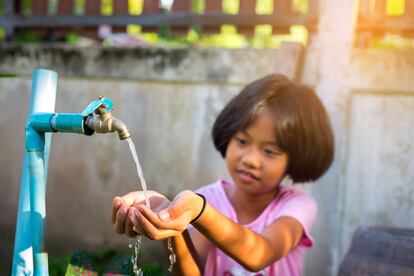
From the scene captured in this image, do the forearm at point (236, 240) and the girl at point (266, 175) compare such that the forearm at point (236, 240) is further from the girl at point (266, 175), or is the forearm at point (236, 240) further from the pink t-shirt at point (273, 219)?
the pink t-shirt at point (273, 219)

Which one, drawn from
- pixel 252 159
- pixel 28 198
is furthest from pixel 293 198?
pixel 28 198

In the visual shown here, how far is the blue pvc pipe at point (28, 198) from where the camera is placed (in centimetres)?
151

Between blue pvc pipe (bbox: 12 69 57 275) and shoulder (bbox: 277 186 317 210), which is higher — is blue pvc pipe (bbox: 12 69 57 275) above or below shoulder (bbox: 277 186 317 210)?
above

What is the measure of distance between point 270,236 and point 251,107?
48cm

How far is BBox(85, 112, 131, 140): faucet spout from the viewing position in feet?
4.45

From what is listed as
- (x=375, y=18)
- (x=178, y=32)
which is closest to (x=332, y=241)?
(x=375, y=18)

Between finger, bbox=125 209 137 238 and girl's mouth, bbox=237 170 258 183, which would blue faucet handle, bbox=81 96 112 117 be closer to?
finger, bbox=125 209 137 238

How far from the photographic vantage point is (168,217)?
4.62 ft

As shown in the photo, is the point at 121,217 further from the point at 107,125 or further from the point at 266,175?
the point at 266,175

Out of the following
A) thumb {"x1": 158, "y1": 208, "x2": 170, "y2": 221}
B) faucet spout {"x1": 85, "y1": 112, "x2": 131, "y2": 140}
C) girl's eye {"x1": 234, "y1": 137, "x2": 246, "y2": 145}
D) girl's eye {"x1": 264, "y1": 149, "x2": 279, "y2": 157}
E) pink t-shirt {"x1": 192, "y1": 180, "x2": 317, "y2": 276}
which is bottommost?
pink t-shirt {"x1": 192, "y1": 180, "x2": 317, "y2": 276}

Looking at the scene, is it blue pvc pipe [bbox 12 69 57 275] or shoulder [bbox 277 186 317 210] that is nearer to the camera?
blue pvc pipe [bbox 12 69 57 275]

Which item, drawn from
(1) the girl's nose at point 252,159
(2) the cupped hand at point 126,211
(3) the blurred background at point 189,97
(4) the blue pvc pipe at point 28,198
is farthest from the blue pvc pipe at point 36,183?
(3) the blurred background at point 189,97

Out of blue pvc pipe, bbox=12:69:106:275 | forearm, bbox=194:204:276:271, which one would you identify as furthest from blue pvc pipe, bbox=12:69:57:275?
forearm, bbox=194:204:276:271

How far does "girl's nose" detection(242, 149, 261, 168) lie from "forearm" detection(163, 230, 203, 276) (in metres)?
0.37
